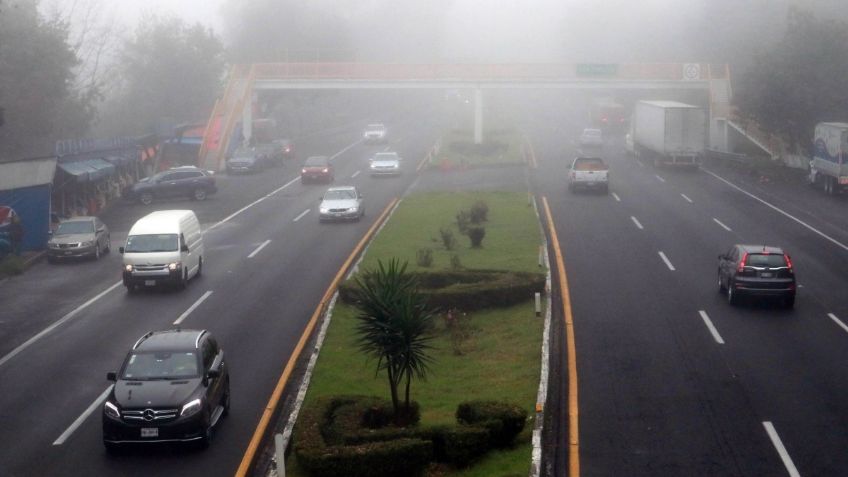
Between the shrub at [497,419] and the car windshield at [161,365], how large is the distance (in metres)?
4.59

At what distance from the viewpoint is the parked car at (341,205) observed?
42.7m

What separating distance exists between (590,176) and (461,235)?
13.9 metres

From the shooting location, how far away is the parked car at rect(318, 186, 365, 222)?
42656mm

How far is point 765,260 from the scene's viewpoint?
85.0ft

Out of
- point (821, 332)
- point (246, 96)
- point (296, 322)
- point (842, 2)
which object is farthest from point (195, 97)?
point (821, 332)

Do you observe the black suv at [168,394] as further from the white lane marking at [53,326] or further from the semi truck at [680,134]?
the semi truck at [680,134]

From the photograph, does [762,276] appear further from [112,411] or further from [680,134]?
[680,134]

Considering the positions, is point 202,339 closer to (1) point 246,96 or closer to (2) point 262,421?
(2) point 262,421

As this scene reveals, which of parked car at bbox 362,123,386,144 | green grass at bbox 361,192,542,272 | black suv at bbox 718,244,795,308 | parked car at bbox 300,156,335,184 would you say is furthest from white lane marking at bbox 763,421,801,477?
parked car at bbox 362,123,386,144

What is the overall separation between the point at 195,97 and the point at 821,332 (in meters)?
70.6

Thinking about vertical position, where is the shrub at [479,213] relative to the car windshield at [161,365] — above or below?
above

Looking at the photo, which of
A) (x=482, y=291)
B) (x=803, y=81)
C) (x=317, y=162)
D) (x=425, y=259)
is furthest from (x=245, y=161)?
(x=482, y=291)

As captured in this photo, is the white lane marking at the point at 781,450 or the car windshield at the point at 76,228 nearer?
the white lane marking at the point at 781,450

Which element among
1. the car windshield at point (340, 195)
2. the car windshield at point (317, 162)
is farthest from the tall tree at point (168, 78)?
the car windshield at point (340, 195)
